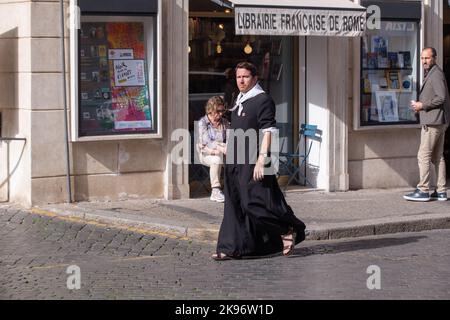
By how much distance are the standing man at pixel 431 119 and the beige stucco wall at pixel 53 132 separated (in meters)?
2.98

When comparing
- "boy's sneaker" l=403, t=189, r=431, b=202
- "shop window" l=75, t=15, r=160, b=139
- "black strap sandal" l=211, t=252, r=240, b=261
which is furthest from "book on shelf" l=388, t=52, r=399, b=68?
"black strap sandal" l=211, t=252, r=240, b=261

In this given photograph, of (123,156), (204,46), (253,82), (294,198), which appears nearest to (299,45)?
(204,46)

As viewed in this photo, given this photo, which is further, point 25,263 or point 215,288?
point 25,263

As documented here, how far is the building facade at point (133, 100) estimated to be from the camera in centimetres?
1133

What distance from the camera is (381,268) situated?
8750mm

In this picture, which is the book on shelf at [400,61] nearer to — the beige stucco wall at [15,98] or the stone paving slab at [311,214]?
the stone paving slab at [311,214]

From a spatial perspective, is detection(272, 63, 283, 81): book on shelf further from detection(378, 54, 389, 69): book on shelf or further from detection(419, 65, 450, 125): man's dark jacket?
detection(419, 65, 450, 125): man's dark jacket

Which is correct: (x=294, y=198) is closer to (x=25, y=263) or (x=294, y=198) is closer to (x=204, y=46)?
(x=204, y=46)

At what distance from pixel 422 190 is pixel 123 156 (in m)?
3.78

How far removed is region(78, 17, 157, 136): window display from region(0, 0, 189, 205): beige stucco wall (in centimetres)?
19

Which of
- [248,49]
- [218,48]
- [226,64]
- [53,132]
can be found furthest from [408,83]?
[53,132]

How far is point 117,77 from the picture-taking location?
11.8 metres

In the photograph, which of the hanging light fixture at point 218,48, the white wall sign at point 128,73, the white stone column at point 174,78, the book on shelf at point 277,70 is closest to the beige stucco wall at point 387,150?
the book on shelf at point 277,70

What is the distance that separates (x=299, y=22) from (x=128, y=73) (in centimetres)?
216
